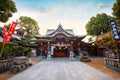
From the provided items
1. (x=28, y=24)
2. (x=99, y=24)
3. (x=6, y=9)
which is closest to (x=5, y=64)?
(x=6, y=9)

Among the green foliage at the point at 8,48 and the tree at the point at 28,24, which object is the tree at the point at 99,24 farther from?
the green foliage at the point at 8,48

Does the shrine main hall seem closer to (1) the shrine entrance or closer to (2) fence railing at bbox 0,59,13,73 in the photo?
(1) the shrine entrance

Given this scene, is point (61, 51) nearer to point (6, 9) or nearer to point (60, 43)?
point (60, 43)

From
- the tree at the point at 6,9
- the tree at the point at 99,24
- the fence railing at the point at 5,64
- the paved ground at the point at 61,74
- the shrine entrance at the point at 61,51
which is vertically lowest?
the paved ground at the point at 61,74

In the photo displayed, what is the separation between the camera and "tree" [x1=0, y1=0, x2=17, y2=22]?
10270 mm

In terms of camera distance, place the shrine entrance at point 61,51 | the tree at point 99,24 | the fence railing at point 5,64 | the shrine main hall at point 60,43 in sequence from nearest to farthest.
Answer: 1. the fence railing at point 5,64
2. the shrine main hall at point 60,43
3. the shrine entrance at point 61,51
4. the tree at point 99,24

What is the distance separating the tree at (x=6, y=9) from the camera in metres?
10.3

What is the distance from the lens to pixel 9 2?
10531 millimetres

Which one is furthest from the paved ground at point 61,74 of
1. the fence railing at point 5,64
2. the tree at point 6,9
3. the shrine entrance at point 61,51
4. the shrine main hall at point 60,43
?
the shrine entrance at point 61,51

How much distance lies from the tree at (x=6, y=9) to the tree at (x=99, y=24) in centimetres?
2384

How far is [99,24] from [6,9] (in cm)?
2508

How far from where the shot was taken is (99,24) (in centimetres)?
3114

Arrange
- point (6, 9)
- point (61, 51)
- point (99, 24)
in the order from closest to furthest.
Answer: point (6, 9) → point (61, 51) → point (99, 24)

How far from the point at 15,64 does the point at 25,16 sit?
2496cm
